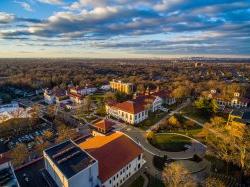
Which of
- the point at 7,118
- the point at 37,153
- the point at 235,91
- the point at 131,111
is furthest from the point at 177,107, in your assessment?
the point at 7,118

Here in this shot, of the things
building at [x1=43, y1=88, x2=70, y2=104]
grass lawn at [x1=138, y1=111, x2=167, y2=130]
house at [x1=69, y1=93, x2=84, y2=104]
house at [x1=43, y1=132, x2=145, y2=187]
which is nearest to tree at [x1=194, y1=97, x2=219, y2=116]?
grass lawn at [x1=138, y1=111, x2=167, y2=130]

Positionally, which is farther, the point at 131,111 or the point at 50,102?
the point at 50,102

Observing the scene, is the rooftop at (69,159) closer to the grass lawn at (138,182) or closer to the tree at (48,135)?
the grass lawn at (138,182)

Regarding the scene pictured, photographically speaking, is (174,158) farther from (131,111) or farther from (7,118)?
(7,118)

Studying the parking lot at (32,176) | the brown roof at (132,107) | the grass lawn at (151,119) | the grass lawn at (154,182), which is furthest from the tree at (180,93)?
the parking lot at (32,176)

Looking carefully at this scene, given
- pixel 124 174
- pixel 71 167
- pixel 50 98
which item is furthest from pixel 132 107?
pixel 50 98

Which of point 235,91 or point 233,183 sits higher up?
point 235,91
